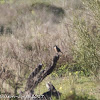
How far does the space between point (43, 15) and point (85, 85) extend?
1267cm

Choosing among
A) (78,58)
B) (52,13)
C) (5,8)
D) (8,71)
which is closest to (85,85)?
(78,58)

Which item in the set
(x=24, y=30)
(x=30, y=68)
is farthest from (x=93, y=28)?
(x=24, y=30)

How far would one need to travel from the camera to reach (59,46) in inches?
520

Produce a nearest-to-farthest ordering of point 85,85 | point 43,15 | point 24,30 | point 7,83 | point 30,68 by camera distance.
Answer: point 7,83 → point 85,85 → point 30,68 → point 24,30 → point 43,15

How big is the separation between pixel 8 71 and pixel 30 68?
4.19 m

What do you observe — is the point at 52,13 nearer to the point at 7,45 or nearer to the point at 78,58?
the point at 7,45

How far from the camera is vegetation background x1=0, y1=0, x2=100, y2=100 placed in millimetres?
8016

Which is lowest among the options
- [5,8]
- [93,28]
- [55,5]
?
[5,8]

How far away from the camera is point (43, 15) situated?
22.3 metres

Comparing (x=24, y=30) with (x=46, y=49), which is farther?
(x=24, y=30)

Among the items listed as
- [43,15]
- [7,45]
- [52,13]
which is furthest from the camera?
[52,13]

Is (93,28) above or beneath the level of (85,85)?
above

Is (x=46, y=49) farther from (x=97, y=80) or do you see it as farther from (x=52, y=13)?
(x=52, y=13)

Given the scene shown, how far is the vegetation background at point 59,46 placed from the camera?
8016mm
